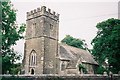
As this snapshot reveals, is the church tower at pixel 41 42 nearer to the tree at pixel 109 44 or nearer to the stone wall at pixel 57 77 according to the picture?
the stone wall at pixel 57 77

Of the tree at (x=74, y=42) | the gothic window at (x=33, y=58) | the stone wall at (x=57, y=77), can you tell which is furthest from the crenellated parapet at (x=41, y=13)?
the tree at (x=74, y=42)

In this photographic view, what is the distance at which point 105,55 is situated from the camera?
33344 mm

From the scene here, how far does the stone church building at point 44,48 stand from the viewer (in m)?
32.6

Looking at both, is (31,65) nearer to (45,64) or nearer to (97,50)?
(45,64)

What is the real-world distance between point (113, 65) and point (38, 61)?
13104 mm

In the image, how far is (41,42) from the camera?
3266 centimetres

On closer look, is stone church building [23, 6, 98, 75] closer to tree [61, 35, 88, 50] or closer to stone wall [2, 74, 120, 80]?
stone wall [2, 74, 120, 80]

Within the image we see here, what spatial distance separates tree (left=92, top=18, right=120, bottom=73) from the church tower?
7988mm

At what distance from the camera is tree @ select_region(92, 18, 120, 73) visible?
31.9 metres

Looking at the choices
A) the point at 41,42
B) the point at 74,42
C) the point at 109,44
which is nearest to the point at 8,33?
the point at 41,42

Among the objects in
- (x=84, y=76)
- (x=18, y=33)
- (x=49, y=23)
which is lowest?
(x=84, y=76)

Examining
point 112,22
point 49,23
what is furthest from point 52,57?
point 112,22

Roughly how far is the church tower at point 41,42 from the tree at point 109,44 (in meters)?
7.99

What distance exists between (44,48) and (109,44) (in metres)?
11.2
